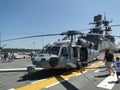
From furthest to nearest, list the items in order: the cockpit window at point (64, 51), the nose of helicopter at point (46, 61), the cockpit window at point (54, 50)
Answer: the cockpit window at point (64, 51), the cockpit window at point (54, 50), the nose of helicopter at point (46, 61)

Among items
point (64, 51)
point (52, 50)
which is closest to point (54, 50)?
point (52, 50)

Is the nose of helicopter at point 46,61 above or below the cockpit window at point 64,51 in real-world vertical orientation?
below

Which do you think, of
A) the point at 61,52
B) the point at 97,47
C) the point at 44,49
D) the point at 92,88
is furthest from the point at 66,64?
the point at 97,47

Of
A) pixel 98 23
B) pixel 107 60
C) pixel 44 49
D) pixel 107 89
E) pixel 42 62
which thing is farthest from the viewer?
pixel 98 23

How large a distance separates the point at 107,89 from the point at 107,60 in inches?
209

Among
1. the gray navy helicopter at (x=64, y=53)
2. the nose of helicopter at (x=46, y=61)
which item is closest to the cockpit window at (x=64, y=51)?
the gray navy helicopter at (x=64, y=53)

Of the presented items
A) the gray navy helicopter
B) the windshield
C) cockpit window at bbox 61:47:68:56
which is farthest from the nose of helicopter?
cockpit window at bbox 61:47:68:56

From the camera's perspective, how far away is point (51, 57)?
13.3 m

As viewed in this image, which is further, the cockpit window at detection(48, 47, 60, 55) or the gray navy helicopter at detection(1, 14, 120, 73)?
the cockpit window at detection(48, 47, 60, 55)

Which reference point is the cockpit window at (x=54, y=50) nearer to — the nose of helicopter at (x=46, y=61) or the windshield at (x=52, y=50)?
the windshield at (x=52, y=50)

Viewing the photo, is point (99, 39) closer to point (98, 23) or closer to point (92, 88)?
point (92, 88)

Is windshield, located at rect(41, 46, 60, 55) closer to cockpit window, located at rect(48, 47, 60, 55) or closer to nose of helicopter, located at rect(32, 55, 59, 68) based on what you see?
cockpit window, located at rect(48, 47, 60, 55)

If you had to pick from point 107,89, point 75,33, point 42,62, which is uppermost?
point 75,33

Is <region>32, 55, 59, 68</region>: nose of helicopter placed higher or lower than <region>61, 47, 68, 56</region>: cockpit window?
lower
